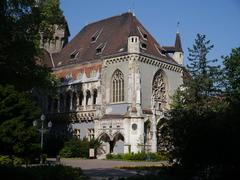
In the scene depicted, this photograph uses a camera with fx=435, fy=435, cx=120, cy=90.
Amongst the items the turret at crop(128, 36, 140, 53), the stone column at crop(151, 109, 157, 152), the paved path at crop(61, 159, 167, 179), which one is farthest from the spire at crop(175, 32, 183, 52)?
the paved path at crop(61, 159, 167, 179)

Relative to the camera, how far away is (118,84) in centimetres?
5281

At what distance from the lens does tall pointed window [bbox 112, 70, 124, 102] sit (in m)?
52.2

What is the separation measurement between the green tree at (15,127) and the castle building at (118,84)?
18.9m

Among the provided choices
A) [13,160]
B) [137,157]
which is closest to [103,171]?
[13,160]

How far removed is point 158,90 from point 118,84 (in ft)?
17.7

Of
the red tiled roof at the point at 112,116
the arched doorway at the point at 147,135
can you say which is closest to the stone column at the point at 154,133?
the arched doorway at the point at 147,135

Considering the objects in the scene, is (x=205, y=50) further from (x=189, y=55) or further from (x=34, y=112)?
(x=34, y=112)

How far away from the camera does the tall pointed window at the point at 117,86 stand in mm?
52200

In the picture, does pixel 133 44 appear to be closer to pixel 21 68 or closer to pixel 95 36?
pixel 95 36

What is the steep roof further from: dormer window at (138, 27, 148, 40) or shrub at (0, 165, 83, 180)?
shrub at (0, 165, 83, 180)

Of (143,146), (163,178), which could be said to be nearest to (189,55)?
(143,146)

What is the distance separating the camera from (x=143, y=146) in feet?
158

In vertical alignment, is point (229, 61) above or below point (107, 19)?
below

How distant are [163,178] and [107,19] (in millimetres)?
51220
